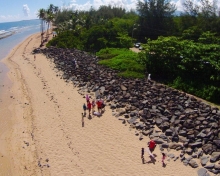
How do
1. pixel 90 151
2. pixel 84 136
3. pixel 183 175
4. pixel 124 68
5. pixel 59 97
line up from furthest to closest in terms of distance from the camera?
pixel 124 68, pixel 59 97, pixel 84 136, pixel 90 151, pixel 183 175

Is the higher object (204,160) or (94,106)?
(94,106)

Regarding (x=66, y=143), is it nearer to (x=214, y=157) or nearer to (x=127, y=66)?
(x=214, y=157)

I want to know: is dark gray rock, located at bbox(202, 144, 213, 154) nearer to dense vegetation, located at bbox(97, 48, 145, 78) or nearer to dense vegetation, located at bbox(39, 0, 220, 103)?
dense vegetation, located at bbox(39, 0, 220, 103)

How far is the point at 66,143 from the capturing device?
1694 centimetres

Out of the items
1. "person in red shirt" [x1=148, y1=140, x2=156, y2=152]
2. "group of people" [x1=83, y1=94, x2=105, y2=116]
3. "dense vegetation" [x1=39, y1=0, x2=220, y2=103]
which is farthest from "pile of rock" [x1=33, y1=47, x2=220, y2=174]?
"dense vegetation" [x1=39, y1=0, x2=220, y2=103]

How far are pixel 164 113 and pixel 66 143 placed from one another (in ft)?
27.3

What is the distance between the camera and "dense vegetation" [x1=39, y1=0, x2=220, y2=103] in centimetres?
2581

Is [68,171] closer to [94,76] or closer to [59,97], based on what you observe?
→ [59,97]

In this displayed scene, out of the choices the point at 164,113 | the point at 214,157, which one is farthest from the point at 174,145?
the point at 164,113

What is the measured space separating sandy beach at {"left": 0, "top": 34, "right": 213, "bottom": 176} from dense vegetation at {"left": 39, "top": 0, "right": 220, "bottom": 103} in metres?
10.5

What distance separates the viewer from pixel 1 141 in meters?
18.0

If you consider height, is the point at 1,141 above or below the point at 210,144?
below

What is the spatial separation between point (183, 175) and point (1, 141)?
1328cm

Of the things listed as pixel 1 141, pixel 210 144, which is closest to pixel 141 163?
pixel 210 144
